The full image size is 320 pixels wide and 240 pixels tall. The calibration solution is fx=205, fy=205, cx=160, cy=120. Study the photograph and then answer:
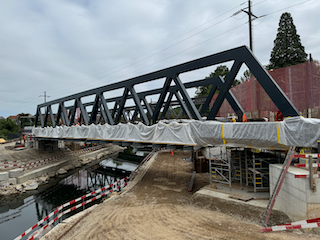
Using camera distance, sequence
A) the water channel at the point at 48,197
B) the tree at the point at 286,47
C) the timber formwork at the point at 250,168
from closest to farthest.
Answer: the timber formwork at the point at 250,168
the water channel at the point at 48,197
the tree at the point at 286,47

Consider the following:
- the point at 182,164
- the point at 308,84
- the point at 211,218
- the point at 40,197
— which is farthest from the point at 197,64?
the point at 40,197

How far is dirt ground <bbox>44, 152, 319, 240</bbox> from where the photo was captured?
21.2ft

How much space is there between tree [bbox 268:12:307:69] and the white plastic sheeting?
108ft

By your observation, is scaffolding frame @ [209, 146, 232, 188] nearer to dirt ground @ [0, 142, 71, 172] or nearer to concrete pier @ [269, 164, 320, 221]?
concrete pier @ [269, 164, 320, 221]

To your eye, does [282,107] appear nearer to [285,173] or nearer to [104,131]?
[285,173]

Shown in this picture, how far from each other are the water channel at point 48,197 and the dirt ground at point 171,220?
570cm

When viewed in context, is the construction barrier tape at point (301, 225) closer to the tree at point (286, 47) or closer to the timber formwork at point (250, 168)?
the timber formwork at point (250, 168)

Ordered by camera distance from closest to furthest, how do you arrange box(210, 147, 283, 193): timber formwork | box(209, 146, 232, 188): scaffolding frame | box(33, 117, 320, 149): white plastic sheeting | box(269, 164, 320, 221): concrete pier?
1. box(269, 164, 320, 221): concrete pier
2. box(33, 117, 320, 149): white plastic sheeting
3. box(210, 147, 283, 193): timber formwork
4. box(209, 146, 232, 188): scaffolding frame

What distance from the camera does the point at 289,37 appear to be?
120ft

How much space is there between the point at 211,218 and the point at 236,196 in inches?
104

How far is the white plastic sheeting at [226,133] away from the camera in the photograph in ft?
23.1

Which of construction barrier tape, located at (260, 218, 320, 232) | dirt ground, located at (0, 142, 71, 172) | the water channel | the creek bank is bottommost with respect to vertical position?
the water channel

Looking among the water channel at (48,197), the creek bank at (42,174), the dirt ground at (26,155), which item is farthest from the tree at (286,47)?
the dirt ground at (26,155)

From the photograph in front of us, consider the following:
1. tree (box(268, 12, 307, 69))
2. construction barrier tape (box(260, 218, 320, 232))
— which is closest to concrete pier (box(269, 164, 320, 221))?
construction barrier tape (box(260, 218, 320, 232))
